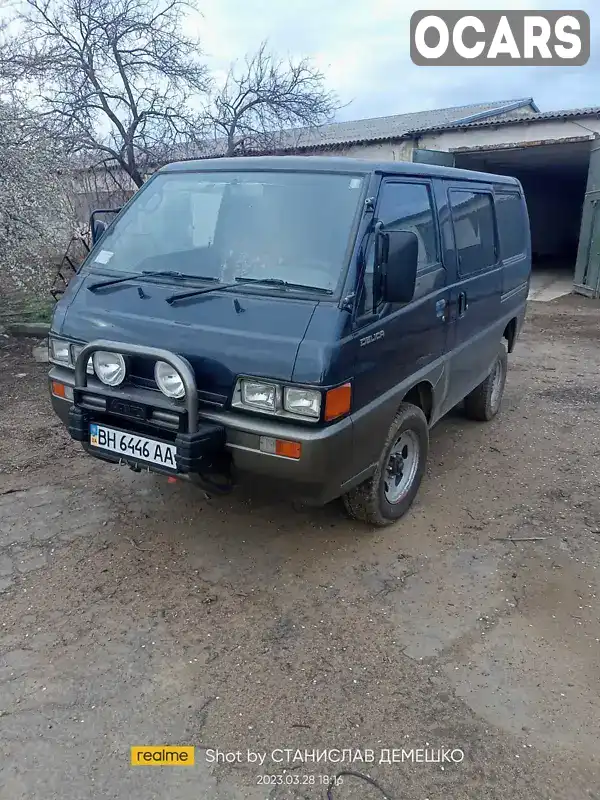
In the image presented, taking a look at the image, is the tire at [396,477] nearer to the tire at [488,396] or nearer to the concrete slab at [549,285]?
the tire at [488,396]

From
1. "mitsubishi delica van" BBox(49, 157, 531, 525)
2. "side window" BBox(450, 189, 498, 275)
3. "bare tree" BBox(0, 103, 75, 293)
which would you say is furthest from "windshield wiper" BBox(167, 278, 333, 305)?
"bare tree" BBox(0, 103, 75, 293)

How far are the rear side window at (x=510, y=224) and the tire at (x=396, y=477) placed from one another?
2252mm

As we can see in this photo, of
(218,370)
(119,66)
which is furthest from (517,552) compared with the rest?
(119,66)

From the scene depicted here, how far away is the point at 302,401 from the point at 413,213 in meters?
1.62

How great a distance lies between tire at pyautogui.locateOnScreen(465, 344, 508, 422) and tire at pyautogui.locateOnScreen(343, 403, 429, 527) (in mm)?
1723

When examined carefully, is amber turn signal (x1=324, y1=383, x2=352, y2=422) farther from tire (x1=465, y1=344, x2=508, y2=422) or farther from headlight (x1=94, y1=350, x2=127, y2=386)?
tire (x1=465, y1=344, x2=508, y2=422)

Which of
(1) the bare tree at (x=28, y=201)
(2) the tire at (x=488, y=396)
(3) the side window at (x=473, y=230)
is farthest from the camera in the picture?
(1) the bare tree at (x=28, y=201)

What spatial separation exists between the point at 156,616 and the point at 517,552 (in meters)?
2.13

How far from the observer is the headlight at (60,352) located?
3.50 metres

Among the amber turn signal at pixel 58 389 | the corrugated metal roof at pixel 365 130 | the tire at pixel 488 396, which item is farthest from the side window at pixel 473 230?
the corrugated metal roof at pixel 365 130

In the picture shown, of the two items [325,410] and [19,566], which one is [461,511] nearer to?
[325,410]

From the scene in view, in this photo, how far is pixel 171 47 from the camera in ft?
42.4

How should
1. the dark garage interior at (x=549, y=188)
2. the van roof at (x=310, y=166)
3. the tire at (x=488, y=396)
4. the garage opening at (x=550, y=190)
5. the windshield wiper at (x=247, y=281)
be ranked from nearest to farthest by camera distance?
1. the windshield wiper at (x=247, y=281)
2. the van roof at (x=310, y=166)
3. the tire at (x=488, y=396)
4. the garage opening at (x=550, y=190)
5. the dark garage interior at (x=549, y=188)

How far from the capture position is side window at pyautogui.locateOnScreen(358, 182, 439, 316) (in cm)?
315
